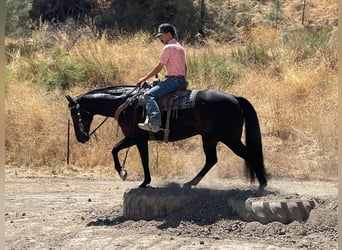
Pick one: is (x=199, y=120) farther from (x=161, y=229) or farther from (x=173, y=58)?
(x=161, y=229)

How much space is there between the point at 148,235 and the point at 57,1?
28085mm

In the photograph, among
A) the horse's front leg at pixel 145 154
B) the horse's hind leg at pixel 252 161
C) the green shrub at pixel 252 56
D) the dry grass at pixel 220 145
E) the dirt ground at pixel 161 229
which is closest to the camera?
the dirt ground at pixel 161 229

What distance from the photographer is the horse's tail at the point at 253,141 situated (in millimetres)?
9242

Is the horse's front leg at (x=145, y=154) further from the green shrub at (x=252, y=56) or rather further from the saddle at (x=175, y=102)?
the green shrub at (x=252, y=56)

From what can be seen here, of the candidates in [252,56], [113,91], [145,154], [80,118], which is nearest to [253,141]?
[145,154]

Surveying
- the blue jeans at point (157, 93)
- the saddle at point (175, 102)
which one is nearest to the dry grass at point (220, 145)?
the saddle at point (175, 102)

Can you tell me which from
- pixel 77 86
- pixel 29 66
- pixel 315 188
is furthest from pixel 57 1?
pixel 315 188

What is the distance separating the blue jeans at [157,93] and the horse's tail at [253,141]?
2.93ft

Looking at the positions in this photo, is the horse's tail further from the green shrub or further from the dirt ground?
the green shrub

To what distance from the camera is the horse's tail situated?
A: 9242mm

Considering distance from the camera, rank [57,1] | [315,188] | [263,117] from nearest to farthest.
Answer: [315,188] → [263,117] → [57,1]

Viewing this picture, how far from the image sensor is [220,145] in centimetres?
1459

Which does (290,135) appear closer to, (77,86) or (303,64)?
(303,64)

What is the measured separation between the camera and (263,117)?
16422 mm
